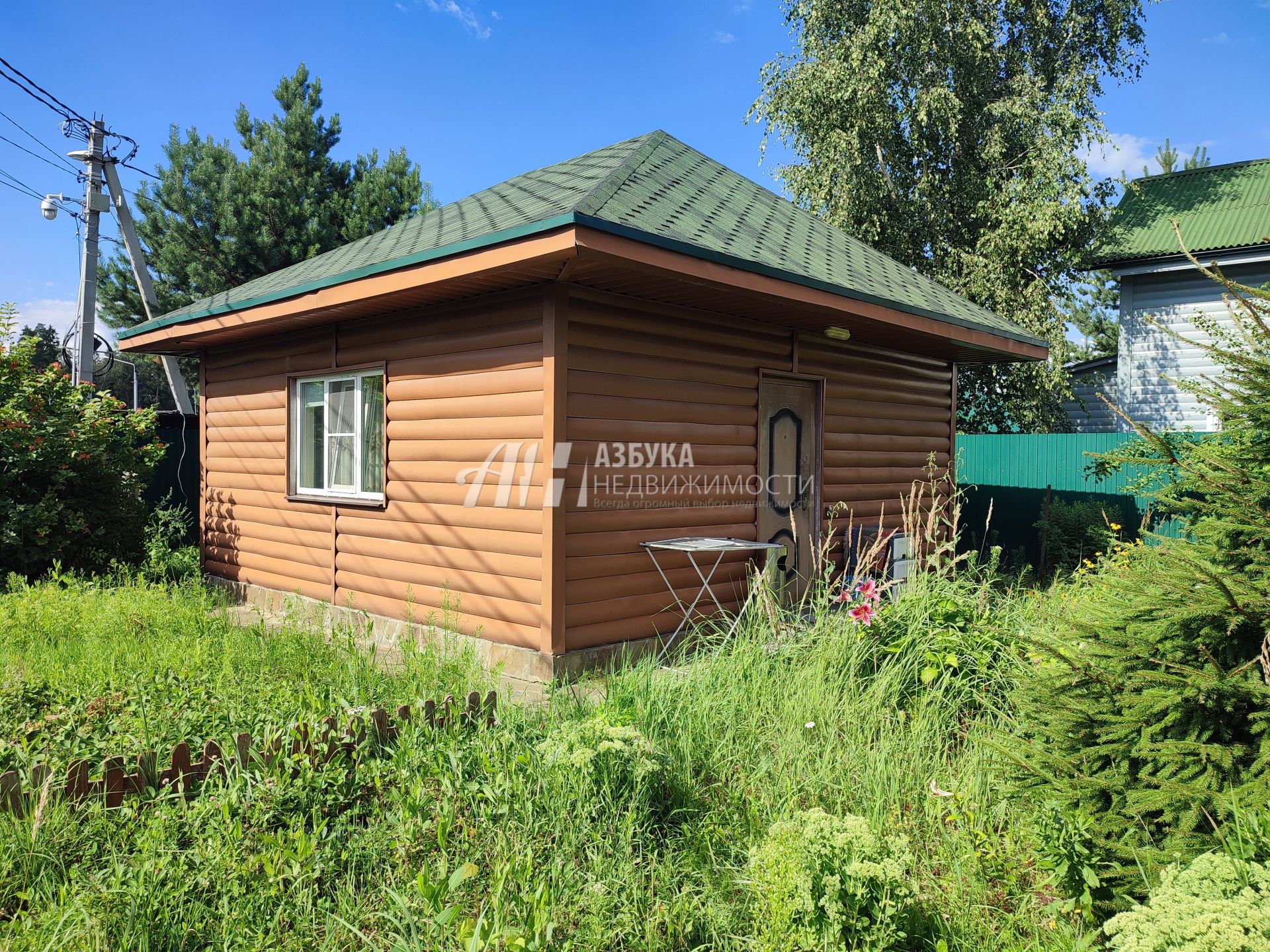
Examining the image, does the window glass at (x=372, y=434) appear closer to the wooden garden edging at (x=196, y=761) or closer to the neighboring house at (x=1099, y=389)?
the wooden garden edging at (x=196, y=761)

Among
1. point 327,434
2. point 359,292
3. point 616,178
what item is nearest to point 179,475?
point 327,434

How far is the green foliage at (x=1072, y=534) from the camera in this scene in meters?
9.70

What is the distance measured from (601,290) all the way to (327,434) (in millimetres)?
3354

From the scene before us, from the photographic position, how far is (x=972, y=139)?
15.3m

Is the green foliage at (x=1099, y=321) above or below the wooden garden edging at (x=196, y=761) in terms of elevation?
above

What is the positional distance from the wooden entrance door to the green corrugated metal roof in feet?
34.0

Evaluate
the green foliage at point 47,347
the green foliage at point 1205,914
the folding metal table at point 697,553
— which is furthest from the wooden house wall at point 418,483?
the green foliage at point 47,347

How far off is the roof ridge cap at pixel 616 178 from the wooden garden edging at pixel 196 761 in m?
2.66

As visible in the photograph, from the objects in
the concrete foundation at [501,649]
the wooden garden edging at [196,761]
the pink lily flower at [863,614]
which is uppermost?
the pink lily flower at [863,614]

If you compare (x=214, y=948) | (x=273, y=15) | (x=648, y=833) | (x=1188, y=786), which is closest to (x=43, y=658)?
(x=214, y=948)

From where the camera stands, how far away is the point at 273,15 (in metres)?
12.1

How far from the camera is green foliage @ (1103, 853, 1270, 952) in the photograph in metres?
1.62

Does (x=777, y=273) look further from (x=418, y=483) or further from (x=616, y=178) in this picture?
(x=418, y=483)

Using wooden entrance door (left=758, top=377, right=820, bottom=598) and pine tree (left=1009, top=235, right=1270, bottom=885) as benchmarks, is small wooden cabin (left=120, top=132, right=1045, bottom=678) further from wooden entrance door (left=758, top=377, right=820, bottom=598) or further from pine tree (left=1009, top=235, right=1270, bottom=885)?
pine tree (left=1009, top=235, right=1270, bottom=885)
